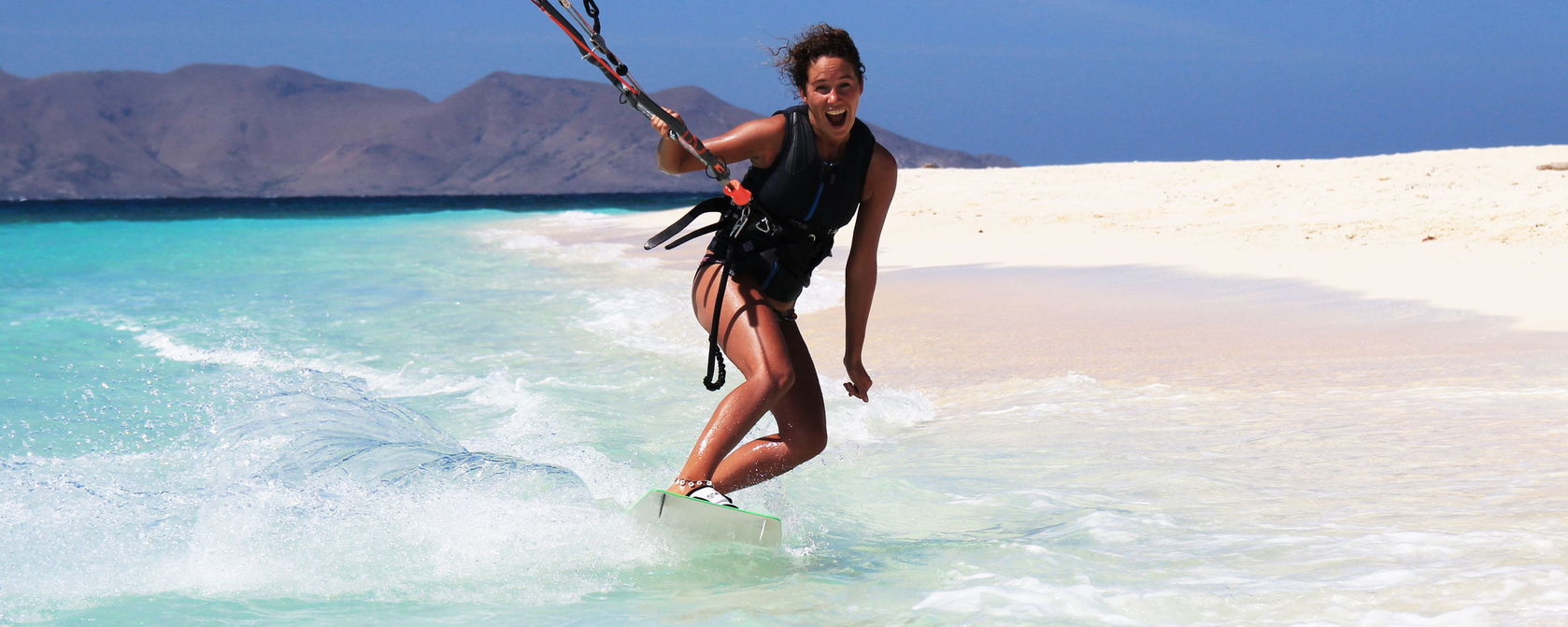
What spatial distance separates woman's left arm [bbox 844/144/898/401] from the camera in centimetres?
377

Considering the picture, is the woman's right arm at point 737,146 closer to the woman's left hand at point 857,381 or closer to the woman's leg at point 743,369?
the woman's leg at point 743,369

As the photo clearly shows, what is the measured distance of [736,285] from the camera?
3.71 m

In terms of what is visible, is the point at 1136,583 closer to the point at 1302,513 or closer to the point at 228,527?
the point at 1302,513

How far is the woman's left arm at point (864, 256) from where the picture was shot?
3768 millimetres

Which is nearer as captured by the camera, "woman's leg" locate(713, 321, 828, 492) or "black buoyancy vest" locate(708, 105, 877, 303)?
"black buoyancy vest" locate(708, 105, 877, 303)

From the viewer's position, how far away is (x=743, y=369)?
362cm

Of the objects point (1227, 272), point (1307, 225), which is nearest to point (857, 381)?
point (1227, 272)

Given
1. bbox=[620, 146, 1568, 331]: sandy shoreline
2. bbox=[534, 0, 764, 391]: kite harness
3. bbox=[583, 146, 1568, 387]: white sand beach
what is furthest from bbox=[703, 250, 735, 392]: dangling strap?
bbox=[620, 146, 1568, 331]: sandy shoreline

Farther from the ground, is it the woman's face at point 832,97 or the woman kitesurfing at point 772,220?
the woman's face at point 832,97

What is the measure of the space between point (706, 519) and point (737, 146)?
3.30 feet

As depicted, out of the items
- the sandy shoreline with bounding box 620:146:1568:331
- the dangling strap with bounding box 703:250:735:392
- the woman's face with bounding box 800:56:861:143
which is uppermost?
the sandy shoreline with bounding box 620:146:1568:331

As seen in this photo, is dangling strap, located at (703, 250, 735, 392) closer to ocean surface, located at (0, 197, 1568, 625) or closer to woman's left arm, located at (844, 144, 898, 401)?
woman's left arm, located at (844, 144, 898, 401)

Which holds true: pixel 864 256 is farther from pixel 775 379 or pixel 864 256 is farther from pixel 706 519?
pixel 706 519

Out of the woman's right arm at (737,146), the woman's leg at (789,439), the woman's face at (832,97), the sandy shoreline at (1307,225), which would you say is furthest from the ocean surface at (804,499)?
the sandy shoreline at (1307,225)
